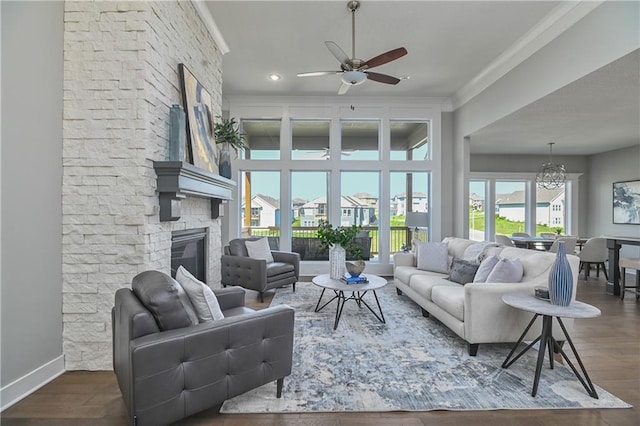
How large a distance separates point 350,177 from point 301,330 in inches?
143

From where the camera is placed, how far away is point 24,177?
7.08 feet

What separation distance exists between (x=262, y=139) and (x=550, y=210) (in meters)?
7.21

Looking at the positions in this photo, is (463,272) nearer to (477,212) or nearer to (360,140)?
(360,140)

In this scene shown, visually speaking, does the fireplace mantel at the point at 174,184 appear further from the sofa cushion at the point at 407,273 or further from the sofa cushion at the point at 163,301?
the sofa cushion at the point at 407,273

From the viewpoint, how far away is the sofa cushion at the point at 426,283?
3.62 meters

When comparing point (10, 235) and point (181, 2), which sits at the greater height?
point (181, 2)

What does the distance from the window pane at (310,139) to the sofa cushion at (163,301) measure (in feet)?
15.3

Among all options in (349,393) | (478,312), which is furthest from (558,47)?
(349,393)

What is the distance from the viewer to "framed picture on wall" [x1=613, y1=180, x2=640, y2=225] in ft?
22.1

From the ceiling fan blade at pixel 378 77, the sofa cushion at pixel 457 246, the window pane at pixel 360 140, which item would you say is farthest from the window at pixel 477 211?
the ceiling fan blade at pixel 378 77

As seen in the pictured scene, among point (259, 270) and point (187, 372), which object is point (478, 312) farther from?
point (259, 270)

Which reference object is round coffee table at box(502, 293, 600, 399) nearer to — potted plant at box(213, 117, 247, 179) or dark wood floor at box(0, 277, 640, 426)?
dark wood floor at box(0, 277, 640, 426)

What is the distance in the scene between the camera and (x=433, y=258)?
4.48 m

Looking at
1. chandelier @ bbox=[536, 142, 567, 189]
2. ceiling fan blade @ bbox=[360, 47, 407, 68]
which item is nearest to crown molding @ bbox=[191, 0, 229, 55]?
ceiling fan blade @ bbox=[360, 47, 407, 68]
